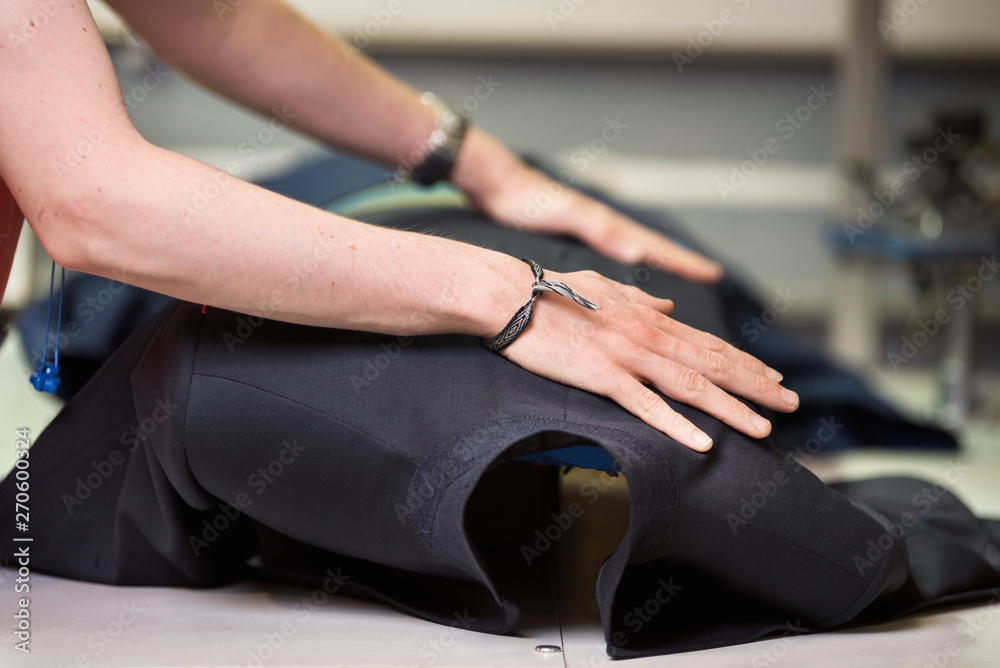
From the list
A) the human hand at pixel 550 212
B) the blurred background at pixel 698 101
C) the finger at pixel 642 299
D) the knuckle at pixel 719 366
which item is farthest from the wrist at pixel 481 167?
the blurred background at pixel 698 101

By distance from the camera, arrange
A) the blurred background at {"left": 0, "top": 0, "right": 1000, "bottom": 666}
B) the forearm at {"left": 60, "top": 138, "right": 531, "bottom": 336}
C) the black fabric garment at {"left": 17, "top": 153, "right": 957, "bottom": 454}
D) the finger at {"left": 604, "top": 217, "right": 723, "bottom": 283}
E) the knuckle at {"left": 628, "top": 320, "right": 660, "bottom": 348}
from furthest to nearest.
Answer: the blurred background at {"left": 0, "top": 0, "right": 1000, "bottom": 666}
the black fabric garment at {"left": 17, "top": 153, "right": 957, "bottom": 454}
the finger at {"left": 604, "top": 217, "right": 723, "bottom": 283}
the knuckle at {"left": 628, "top": 320, "right": 660, "bottom": 348}
the forearm at {"left": 60, "top": 138, "right": 531, "bottom": 336}

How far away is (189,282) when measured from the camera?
663 millimetres

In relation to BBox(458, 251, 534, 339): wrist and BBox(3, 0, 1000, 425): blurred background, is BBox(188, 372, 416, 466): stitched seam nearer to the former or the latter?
BBox(458, 251, 534, 339): wrist

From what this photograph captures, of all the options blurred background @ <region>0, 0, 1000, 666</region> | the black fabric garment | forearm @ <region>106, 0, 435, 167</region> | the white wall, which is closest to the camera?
forearm @ <region>106, 0, 435, 167</region>

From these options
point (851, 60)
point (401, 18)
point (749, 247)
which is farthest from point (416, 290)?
point (749, 247)

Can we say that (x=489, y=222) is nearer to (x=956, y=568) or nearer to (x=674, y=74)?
(x=956, y=568)

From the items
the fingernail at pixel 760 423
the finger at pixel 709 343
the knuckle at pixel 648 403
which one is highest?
the finger at pixel 709 343

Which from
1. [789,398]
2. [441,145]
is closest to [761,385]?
[789,398]

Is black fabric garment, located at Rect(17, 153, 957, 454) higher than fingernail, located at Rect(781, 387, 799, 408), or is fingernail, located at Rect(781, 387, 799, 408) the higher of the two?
fingernail, located at Rect(781, 387, 799, 408)

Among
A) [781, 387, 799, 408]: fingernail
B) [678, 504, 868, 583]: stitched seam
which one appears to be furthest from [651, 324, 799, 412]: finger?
[678, 504, 868, 583]: stitched seam

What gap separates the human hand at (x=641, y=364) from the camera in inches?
28.4

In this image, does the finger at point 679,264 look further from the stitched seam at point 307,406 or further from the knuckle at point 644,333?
the stitched seam at point 307,406

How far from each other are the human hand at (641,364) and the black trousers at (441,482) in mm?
12

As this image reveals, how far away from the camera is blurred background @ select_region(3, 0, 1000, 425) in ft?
9.34
